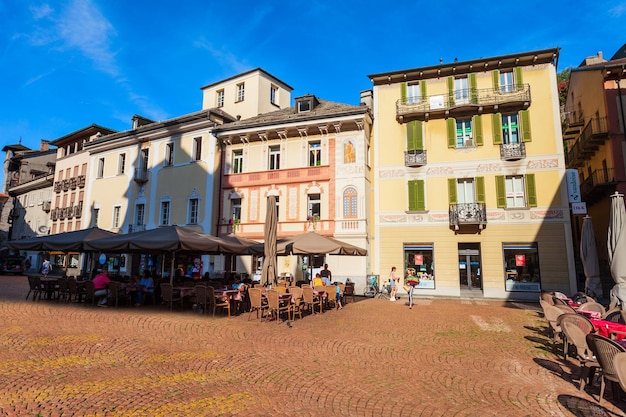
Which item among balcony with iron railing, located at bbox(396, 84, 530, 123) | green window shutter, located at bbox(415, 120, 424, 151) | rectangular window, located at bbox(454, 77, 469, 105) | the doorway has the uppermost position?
rectangular window, located at bbox(454, 77, 469, 105)

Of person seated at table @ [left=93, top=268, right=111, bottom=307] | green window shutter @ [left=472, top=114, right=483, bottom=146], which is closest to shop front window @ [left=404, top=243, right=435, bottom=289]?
green window shutter @ [left=472, top=114, right=483, bottom=146]

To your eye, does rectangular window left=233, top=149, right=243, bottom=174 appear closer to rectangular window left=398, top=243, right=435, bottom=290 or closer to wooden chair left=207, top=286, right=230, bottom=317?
rectangular window left=398, top=243, right=435, bottom=290

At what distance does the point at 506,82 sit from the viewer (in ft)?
65.2

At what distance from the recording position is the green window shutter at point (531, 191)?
18.5m

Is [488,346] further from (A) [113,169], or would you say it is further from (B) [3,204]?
(B) [3,204]

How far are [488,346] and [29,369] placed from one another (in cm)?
876

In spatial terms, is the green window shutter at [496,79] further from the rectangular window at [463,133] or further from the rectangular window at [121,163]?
the rectangular window at [121,163]

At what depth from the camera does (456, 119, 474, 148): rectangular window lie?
66.2 feet

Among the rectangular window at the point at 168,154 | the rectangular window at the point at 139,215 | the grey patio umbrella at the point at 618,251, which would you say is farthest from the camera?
the rectangular window at the point at 139,215

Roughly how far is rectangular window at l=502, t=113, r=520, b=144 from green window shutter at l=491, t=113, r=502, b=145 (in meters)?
0.36

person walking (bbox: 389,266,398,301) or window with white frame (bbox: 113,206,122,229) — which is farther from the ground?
window with white frame (bbox: 113,206,122,229)

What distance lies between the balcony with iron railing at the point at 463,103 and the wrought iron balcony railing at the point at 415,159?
2035 mm

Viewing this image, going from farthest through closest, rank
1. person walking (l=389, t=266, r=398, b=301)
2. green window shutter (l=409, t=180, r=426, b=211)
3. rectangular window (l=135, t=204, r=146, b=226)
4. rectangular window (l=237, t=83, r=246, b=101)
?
rectangular window (l=237, t=83, r=246, b=101) < rectangular window (l=135, t=204, r=146, b=226) < green window shutter (l=409, t=180, r=426, b=211) < person walking (l=389, t=266, r=398, b=301)

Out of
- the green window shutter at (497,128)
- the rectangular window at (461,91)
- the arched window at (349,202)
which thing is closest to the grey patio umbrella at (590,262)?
the green window shutter at (497,128)
